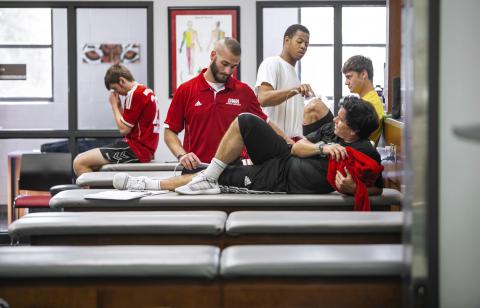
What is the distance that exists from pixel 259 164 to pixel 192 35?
10.0ft

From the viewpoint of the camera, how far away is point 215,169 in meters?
4.16

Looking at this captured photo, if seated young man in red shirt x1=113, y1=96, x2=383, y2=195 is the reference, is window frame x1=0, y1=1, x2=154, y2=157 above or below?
above

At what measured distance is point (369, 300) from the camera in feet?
8.04

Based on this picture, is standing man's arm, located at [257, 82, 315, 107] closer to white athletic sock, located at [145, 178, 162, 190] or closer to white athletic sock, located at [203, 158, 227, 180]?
white athletic sock, located at [203, 158, 227, 180]

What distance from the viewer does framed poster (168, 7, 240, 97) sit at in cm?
697

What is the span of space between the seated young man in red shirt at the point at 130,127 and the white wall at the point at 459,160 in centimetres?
372

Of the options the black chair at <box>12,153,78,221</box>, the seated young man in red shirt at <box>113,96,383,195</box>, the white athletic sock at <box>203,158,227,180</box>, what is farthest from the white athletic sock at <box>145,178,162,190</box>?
the black chair at <box>12,153,78,221</box>

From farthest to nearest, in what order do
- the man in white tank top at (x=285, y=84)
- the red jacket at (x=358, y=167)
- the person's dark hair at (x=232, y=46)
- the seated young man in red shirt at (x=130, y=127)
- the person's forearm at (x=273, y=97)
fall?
the seated young man in red shirt at (x=130, y=127), the man in white tank top at (x=285, y=84), the person's forearm at (x=273, y=97), the person's dark hair at (x=232, y=46), the red jacket at (x=358, y=167)

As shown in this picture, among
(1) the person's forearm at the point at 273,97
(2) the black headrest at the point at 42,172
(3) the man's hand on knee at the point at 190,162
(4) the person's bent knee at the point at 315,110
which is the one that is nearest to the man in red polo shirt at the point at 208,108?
(1) the person's forearm at the point at 273,97

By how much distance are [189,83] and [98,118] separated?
273cm

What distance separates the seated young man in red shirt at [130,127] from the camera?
5625mm

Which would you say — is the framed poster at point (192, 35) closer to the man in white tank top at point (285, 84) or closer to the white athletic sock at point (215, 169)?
the man in white tank top at point (285, 84)

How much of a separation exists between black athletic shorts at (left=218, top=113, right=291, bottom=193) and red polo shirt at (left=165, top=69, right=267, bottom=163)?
0.60 m

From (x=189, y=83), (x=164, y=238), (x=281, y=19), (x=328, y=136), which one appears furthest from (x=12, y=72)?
(x=164, y=238)
